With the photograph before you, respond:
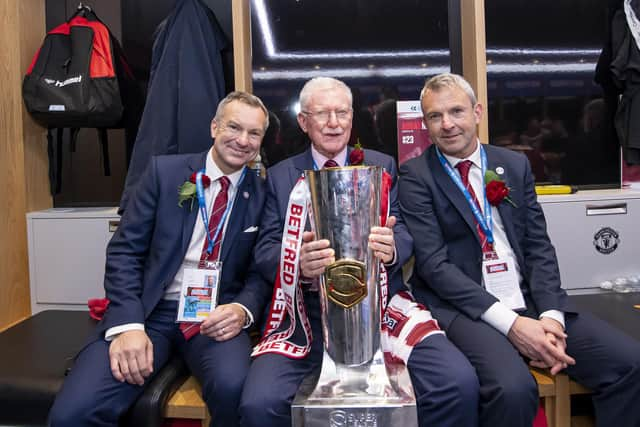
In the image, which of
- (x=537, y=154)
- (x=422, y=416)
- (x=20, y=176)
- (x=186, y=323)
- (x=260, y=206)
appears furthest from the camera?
(x=537, y=154)

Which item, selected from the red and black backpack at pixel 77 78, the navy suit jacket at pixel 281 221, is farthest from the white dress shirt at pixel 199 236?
the red and black backpack at pixel 77 78

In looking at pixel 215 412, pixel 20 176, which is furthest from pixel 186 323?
pixel 20 176

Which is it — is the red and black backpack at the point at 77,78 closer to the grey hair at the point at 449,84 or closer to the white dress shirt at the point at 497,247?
the grey hair at the point at 449,84

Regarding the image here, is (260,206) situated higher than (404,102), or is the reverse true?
(404,102)

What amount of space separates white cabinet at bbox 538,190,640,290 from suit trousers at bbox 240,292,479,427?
123cm

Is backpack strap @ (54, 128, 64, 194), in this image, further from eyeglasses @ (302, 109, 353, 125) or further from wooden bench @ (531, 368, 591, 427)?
wooden bench @ (531, 368, 591, 427)

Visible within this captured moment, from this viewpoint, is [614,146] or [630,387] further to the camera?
[614,146]

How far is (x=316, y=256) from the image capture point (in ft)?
4.70

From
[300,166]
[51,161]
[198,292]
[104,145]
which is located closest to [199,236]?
[198,292]

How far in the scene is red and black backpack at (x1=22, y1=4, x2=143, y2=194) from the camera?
2.72m

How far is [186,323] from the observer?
1.89m

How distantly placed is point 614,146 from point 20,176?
331cm

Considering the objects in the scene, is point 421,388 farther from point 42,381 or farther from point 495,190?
point 42,381

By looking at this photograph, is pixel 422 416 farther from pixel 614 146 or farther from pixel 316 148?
pixel 614 146
